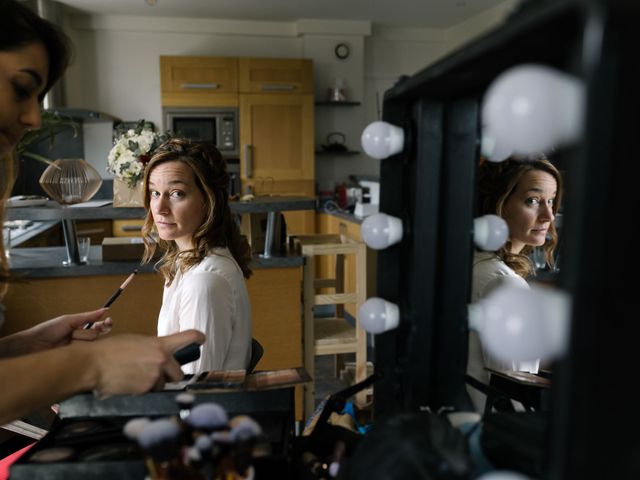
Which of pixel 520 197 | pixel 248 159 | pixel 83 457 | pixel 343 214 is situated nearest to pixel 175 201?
pixel 520 197

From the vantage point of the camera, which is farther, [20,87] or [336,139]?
[336,139]

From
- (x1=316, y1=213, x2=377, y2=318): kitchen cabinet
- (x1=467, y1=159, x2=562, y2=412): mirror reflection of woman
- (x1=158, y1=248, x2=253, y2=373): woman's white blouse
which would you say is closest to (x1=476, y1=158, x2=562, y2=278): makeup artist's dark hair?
(x1=467, y1=159, x2=562, y2=412): mirror reflection of woman

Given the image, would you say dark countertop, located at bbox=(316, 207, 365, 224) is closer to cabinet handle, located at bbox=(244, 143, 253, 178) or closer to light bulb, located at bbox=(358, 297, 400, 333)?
cabinet handle, located at bbox=(244, 143, 253, 178)

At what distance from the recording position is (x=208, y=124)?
199 inches

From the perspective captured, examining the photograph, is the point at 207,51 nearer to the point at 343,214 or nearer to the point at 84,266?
the point at 343,214

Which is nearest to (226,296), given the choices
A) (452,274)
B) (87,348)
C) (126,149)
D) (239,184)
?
(87,348)

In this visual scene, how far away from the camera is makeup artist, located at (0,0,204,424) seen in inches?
23.0

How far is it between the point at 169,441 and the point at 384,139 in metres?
0.35

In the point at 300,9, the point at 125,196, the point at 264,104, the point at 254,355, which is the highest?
the point at 300,9

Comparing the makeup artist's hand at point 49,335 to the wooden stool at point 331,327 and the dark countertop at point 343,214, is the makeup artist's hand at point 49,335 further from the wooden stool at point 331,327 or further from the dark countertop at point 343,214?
the dark countertop at point 343,214

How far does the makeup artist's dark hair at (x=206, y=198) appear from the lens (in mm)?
1610

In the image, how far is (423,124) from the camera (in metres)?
0.56

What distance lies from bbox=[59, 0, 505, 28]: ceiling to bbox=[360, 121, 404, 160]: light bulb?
4476mm

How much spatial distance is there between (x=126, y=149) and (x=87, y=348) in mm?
1831
